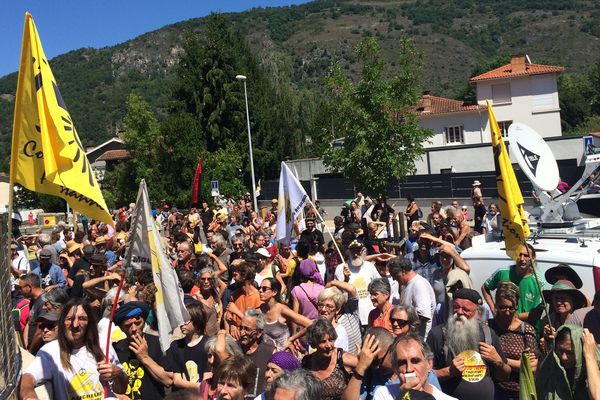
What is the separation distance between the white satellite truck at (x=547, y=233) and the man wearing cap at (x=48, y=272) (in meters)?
5.43

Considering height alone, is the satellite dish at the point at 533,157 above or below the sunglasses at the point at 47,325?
above

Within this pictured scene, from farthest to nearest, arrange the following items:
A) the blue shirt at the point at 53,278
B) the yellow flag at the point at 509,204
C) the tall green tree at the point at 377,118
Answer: the tall green tree at the point at 377,118, the blue shirt at the point at 53,278, the yellow flag at the point at 509,204

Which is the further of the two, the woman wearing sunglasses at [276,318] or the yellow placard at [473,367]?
the woman wearing sunglasses at [276,318]

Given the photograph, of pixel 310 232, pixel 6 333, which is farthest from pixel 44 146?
pixel 310 232

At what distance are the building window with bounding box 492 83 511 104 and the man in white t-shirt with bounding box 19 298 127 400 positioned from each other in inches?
2009

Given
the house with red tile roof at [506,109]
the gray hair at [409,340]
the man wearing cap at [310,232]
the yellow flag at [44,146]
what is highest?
the house with red tile roof at [506,109]

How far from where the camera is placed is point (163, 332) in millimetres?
4934

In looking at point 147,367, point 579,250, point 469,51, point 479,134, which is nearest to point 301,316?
point 147,367

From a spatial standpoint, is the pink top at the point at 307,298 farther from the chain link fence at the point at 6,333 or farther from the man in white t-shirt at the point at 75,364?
the chain link fence at the point at 6,333

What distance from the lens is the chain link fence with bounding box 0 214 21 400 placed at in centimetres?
309

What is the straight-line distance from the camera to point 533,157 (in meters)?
7.98

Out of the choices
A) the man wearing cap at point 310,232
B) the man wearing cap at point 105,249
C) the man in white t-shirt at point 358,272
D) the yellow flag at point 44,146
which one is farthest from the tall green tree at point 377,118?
the yellow flag at point 44,146

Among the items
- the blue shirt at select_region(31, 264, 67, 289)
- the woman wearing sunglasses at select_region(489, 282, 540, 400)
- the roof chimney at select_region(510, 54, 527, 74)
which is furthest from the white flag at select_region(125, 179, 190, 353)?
the roof chimney at select_region(510, 54, 527, 74)

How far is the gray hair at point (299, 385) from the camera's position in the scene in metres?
3.55
